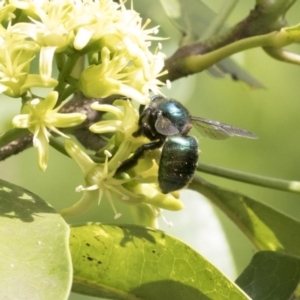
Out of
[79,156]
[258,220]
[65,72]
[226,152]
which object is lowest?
[226,152]

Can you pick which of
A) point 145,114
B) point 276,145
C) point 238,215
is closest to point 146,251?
point 145,114

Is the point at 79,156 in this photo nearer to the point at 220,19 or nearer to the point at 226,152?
the point at 220,19

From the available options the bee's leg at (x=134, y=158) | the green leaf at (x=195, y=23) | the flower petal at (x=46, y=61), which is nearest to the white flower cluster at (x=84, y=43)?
the flower petal at (x=46, y=61)

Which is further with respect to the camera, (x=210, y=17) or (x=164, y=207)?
(x=210, y=17)

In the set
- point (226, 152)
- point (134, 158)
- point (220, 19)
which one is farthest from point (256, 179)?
point (226, 152)

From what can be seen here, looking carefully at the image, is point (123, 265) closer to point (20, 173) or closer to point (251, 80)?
point (251, 80)
